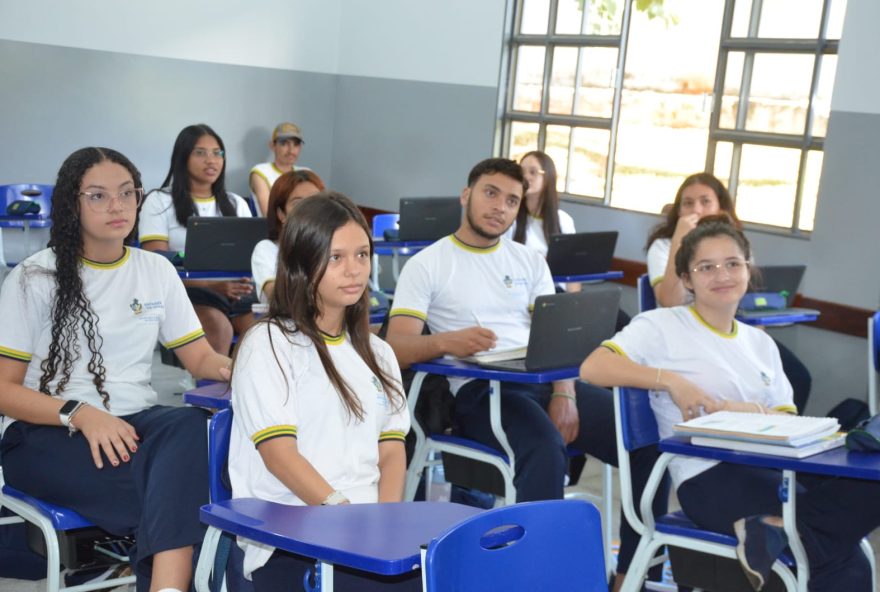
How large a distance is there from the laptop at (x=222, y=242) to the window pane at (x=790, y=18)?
9.55 ft

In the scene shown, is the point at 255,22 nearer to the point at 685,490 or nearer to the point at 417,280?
the point at 417,280

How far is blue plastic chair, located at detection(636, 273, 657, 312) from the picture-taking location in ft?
13.7

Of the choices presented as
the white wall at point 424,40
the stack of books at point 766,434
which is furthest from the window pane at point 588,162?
the stack of books at point 766,434

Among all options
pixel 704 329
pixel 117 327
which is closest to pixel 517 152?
pixel 704 329

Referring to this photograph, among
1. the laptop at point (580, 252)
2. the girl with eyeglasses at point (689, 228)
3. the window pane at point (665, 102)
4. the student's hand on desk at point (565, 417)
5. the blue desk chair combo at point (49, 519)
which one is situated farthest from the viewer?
the window pane at point (665, 102)

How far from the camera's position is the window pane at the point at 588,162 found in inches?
243

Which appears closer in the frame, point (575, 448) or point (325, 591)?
point (325, 591)

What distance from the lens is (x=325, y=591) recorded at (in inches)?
58.7

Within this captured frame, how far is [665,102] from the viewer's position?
5793 millimetres

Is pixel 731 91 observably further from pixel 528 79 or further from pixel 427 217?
pixel 427 217

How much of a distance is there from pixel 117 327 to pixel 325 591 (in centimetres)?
113

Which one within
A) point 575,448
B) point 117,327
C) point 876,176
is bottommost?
point 575,448

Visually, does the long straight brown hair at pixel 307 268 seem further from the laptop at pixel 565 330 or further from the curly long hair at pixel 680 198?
the curly long hair at pixel 680 198

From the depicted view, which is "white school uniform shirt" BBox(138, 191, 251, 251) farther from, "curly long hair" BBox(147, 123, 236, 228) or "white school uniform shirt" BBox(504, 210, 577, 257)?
"white school uniform shirt" BBox(504, 210, 577, 257)
